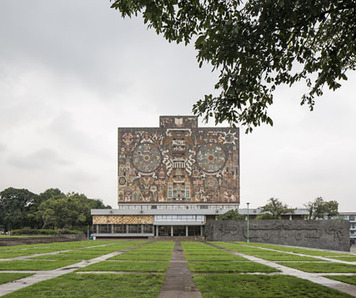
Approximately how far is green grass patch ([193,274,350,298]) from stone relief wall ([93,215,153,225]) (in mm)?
64457

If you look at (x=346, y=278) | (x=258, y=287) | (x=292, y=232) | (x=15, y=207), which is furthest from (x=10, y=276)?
(x=15, y=207)

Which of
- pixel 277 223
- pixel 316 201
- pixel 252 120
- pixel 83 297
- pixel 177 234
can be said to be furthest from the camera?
pixel 177 234

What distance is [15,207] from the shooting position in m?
87.1

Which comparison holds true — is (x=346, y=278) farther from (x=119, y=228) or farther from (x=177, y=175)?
(x=177, y=175)

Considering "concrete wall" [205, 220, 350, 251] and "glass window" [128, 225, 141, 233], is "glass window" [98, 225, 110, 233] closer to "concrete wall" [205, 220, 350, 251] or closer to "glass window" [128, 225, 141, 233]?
"glass window" [128, 225, 141, 233]

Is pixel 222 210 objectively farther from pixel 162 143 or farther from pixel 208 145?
pixel 162 143

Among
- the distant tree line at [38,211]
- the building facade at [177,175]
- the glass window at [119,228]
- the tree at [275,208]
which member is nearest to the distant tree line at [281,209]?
the tree at [275,208]

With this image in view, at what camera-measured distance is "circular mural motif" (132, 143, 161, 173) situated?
3063 inches

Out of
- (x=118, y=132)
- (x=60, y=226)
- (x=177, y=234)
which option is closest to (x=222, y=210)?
(x=177, y=234)

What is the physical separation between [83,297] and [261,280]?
5.64m

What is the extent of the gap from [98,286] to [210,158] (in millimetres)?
69311

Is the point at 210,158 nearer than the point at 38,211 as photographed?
No

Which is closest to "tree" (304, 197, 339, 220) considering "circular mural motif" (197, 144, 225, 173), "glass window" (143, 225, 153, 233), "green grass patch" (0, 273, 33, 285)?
"circular mural motif" (197, 144, 225, 173)

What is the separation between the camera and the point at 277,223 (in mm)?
44125
